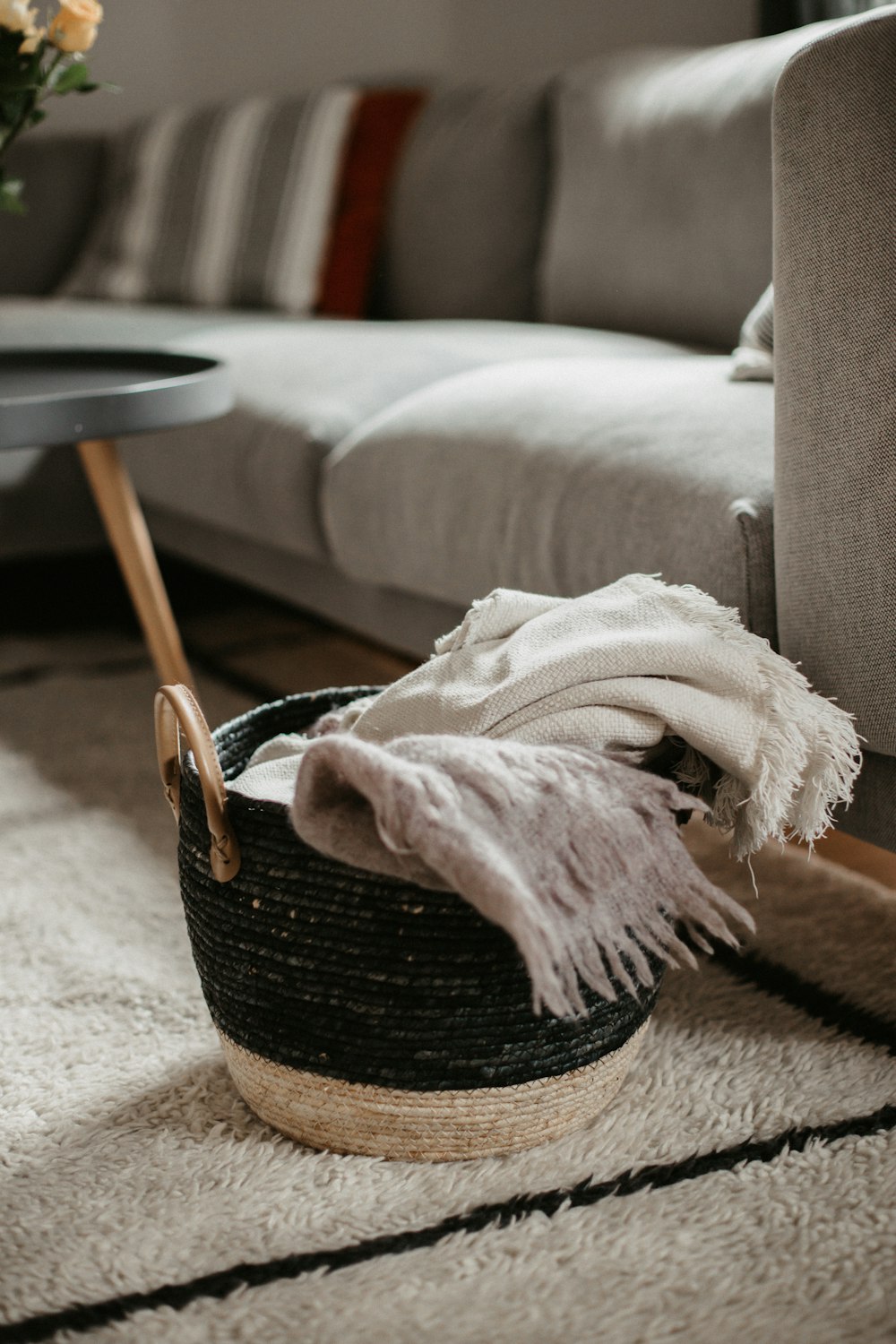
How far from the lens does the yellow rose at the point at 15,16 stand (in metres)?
1.32

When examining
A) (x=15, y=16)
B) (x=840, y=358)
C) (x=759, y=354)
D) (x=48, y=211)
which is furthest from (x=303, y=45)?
(x=840, y=358)

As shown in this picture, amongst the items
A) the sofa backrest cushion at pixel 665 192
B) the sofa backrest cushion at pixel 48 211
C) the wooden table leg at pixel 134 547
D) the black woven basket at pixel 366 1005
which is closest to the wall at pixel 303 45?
the sofa backrest cushion at pixel 48 211

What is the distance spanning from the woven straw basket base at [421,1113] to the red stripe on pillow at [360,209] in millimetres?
1949

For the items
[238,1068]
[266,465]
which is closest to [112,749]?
[266,465]

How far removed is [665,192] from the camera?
6.14ft

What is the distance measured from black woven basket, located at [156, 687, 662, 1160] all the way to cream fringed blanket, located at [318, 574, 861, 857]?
12 centimetres

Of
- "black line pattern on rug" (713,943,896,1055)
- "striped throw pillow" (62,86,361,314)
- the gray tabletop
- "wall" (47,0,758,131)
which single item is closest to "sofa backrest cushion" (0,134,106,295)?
"striped throw pillow" (62,86,361,314)

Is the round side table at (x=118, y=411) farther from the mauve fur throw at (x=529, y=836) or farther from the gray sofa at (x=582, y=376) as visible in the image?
the mauve fur throw at (x=529, y=836)

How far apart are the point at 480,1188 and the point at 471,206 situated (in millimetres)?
1879

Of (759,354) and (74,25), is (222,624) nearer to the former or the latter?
(74,25)

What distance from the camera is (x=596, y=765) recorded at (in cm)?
76

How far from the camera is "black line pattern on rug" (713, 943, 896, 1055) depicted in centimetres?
96

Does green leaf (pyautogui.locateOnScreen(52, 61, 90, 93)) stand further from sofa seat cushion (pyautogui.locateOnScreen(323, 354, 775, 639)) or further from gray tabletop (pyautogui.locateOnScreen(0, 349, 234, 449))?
sofa seat cushion (pyautogui.locateOnScreen(323, 354, 775, 639))

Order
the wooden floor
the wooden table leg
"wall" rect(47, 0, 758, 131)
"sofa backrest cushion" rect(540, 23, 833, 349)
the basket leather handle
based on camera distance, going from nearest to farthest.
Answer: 1. the basket leather handle
2. the wooden table leg
3. "sofa backrest cushion" rect(540, 23, 833, 349)
4. the wooden floor
5. "wall" rect(47, 0, 758, 131)
